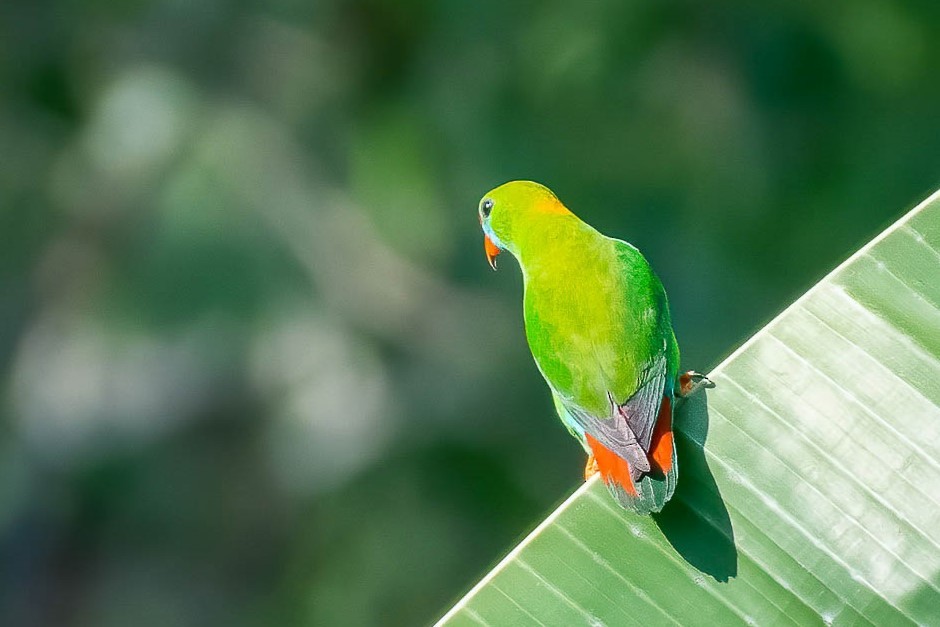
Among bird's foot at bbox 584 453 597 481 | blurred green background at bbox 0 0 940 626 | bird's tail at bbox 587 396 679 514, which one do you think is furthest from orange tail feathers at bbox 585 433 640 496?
blurred green background at bbox 0 0 940 626

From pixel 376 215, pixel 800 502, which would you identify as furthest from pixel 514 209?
pixel 376 215

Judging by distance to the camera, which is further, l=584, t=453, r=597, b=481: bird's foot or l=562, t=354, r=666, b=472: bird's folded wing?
l=584, t=453, r=597, b=481: bird's foot

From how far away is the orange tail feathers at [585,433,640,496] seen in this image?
1404mm

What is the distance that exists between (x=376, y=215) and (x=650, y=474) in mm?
2792

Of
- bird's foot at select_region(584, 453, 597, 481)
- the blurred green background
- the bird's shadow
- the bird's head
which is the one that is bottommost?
the blurred green background

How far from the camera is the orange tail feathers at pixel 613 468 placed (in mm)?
1404

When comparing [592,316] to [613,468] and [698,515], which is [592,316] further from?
[698,515]

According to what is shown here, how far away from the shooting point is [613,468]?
1491 mm

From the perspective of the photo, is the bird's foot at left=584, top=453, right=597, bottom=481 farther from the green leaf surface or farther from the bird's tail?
the green leaf surface

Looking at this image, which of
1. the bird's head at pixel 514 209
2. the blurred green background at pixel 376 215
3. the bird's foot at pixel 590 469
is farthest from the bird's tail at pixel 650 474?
the blurred green background at pixel 376 215

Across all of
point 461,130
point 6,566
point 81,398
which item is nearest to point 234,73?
point 461,130

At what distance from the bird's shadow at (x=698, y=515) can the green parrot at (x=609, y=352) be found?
Answer: 2 cm

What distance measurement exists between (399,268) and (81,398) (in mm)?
1271

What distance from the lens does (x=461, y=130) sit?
4.19m
